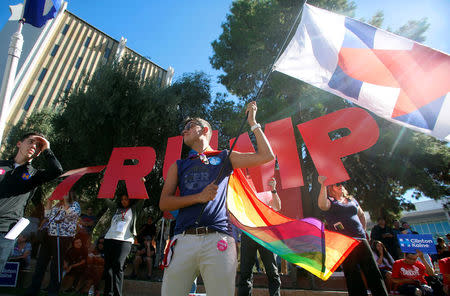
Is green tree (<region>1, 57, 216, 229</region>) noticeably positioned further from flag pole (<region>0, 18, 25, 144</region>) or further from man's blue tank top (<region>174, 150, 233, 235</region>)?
man's blue tank top (<region>174, 150, 233, 235</region>)

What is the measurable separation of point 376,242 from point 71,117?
1120 centimetres

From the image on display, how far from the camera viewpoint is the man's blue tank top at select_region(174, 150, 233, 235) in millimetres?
1787

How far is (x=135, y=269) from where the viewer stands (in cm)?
642

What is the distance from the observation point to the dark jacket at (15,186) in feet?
8.41

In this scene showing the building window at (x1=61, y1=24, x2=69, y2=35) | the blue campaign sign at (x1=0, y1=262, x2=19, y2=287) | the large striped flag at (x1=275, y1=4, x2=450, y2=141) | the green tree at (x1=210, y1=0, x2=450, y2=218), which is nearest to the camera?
the large striped flag at (x1=275, y1=4, x2=450, y2=141)

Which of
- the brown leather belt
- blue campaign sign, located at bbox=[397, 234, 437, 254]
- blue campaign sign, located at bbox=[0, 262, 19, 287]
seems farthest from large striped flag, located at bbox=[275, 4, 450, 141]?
blue campaign sign, located at bbox=[0, 262, 19, 287]

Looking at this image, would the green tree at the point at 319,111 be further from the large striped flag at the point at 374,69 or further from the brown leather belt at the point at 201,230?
the brown leather belt at the point at 201,230

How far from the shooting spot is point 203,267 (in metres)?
1.62

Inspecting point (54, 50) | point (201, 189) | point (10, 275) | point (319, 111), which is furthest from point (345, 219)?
point (54, 50)

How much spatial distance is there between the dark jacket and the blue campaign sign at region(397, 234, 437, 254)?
647 centimetres

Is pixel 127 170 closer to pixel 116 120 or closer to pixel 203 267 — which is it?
pixel 116 120

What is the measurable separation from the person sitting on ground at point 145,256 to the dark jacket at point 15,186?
4136 millimetres

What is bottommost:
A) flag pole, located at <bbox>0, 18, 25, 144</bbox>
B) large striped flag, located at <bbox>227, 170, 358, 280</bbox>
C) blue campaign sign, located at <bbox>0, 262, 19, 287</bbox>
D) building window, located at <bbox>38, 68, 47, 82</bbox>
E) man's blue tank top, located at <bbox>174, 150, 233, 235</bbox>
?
blue campaign sign, located at <bbox>0, 262, 19, 287</bbox>

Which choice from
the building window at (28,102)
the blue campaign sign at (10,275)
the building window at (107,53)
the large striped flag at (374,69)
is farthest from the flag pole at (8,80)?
the building window at (107,53)
